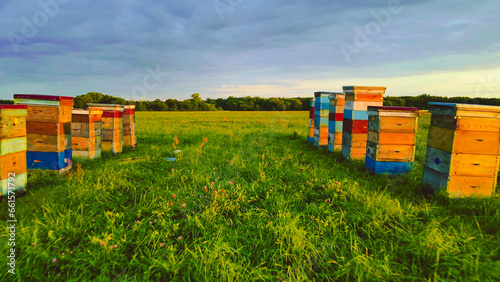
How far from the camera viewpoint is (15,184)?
13.5 feet

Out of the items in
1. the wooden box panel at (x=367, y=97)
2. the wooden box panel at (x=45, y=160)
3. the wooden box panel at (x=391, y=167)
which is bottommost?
the wooden box panel at (x=45, y=160)

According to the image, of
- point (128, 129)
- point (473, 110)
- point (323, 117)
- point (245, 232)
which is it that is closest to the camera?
point (245, 232)

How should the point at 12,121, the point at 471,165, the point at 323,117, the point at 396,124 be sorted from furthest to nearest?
the point at 323,117
the point at 396,124
the point at 12,121
the point at 471,165

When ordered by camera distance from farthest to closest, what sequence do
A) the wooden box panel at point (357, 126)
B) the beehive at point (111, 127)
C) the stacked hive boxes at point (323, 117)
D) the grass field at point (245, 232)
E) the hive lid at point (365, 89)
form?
the stacked hive boxes at point (323, 117), the beehive at point (111, 127), the wooden box panel at point (357, 126), the hive lid at point (365, 89), the grass field at point (245, 232)

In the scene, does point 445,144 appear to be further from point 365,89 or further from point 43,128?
point 43,128

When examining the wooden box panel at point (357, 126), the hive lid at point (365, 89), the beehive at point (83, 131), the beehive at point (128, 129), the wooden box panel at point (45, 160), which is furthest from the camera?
the beehive at point (128, 129)

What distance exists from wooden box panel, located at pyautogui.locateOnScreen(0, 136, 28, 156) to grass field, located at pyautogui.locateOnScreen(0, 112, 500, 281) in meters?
0.78

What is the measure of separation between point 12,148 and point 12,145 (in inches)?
1.9

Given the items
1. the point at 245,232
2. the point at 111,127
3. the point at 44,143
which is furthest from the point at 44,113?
the point at 245,232

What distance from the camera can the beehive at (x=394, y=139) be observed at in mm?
5203

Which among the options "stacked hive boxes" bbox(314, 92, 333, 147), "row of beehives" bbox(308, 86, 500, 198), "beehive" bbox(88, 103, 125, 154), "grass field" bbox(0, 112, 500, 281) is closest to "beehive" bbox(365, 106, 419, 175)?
"row of beehives" bbox(308, 86, 500, 198)

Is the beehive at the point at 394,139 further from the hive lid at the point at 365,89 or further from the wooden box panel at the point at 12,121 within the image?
the wooden box panel at the point at 12,121

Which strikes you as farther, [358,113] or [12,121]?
[358,113]

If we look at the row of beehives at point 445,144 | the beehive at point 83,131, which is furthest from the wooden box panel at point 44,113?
the row of beehives at point 445,144
